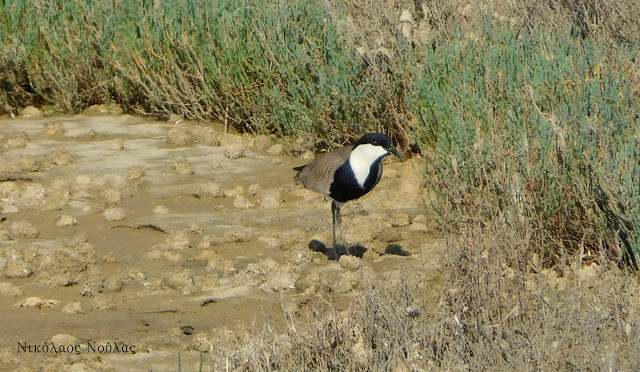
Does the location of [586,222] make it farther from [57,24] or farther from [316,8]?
[57,24]

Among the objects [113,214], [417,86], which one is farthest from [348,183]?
[113,214]

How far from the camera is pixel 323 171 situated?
684 cm

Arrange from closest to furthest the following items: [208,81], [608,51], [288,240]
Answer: [288,240] → [608,51] → [208,81]

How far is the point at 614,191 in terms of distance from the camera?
18.4 feet

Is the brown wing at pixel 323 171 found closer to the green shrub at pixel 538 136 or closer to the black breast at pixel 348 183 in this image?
the black breast at pixel 348 183

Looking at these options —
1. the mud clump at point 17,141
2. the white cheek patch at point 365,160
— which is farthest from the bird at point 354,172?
the mud clump at point 17,141

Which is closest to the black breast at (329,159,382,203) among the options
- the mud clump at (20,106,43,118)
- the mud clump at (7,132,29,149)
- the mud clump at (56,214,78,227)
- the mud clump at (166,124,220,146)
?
the mud clump at (56,214,78,227)

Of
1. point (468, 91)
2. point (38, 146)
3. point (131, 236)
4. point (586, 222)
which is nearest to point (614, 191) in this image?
point (586, 222)

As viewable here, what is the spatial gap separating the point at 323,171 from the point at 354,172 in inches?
11.0

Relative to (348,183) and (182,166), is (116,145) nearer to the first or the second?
(182,166)

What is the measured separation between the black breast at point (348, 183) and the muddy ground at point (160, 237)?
35 cm

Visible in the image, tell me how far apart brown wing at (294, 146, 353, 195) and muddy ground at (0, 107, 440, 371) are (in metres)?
0.31

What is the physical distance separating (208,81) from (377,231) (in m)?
2.31

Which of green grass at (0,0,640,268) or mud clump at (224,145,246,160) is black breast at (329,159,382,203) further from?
mud clump at (224,145,246,160)
